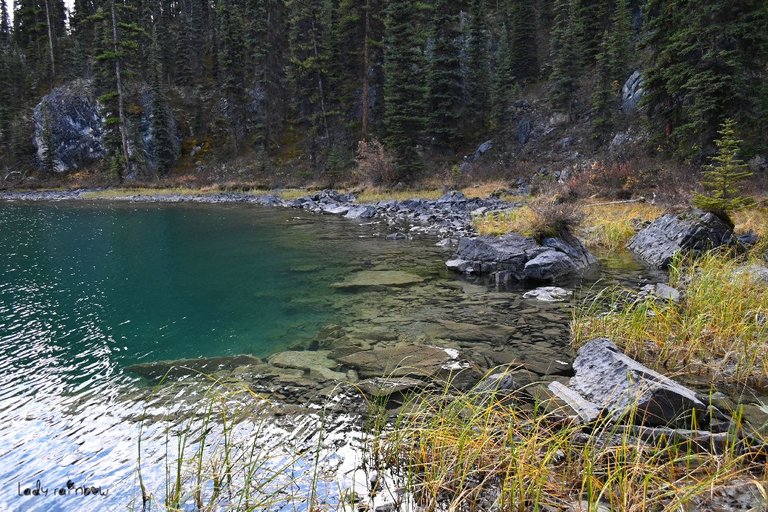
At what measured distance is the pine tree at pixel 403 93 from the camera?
2921 cm

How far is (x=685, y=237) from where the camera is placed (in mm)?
9789

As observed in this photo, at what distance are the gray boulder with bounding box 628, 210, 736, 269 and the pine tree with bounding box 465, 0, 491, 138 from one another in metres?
27.9

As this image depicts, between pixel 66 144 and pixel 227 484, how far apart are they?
61.7 metres

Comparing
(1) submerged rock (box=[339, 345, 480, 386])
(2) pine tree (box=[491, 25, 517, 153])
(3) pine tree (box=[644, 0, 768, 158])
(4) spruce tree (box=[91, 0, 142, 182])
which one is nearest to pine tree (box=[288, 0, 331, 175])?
(4) spruce tree (box=[91, 0, 142, 182])

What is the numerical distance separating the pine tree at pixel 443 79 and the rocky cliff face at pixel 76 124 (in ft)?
108

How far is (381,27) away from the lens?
3856 centimetres

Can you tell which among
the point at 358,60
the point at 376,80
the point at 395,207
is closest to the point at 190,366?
the point at 395,207

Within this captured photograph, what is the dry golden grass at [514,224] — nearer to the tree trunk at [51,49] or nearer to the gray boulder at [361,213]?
the gray boulder at [361,213]

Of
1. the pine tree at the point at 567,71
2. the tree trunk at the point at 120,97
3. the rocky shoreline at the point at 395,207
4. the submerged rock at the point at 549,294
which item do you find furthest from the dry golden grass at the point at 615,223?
the tree trunk at the point at 120,97

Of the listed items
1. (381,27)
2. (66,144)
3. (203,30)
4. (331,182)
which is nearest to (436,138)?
(331,182)

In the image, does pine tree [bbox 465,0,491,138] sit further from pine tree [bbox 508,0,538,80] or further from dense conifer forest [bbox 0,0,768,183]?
pine tree [bbox 508,0,538,80]

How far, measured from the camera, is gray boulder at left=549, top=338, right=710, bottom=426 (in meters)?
3.63

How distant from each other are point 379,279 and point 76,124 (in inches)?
2241

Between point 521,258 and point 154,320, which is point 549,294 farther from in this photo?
point 154,320
